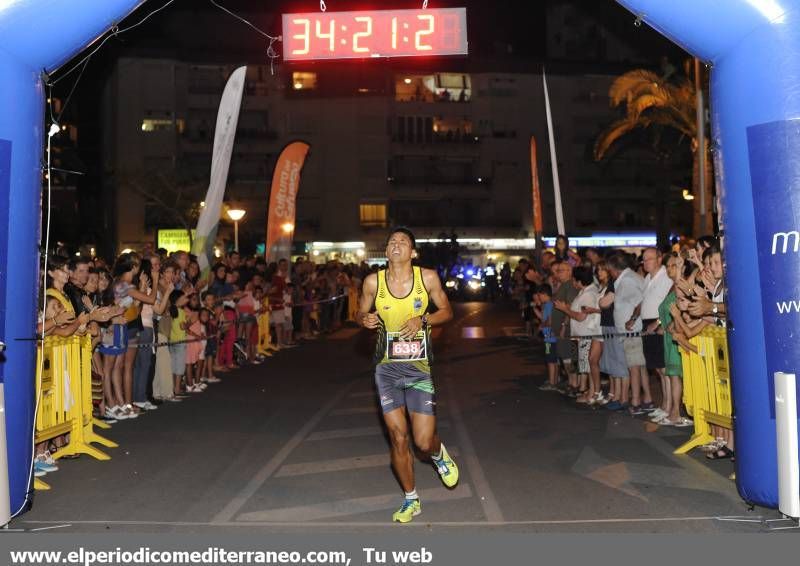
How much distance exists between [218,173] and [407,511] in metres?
11.4

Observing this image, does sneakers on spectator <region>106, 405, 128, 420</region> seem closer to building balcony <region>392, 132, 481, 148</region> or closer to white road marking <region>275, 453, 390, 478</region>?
white road marking <region>275, 453, 390, 478</region>

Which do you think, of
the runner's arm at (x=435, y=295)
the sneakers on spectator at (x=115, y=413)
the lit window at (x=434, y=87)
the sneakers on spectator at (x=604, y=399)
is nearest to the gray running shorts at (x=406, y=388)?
the runner's arm at (x=435, y=295)

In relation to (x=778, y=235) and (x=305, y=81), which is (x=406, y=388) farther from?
(x=305, y=81)

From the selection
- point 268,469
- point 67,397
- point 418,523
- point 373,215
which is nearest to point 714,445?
point 418,523

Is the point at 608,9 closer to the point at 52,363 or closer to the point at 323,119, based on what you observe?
the point at 323,119

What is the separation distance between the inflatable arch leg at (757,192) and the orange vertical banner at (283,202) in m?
15.9

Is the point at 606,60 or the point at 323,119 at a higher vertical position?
the point at 606,60

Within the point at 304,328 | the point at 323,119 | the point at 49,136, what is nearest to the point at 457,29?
the point at 49,136

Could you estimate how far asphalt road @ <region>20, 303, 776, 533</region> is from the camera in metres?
6.45

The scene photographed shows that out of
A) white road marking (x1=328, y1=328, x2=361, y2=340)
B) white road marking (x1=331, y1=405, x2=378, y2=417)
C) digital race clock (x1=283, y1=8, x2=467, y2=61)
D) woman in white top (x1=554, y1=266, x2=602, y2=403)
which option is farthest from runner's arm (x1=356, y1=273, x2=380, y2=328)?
white road marking (x1=328, y1=328, x2=361, y2=340)

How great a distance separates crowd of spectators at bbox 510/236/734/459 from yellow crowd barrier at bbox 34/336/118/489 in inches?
238

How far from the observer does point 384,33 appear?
945cm

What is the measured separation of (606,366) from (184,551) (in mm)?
7555

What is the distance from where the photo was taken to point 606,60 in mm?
65062
